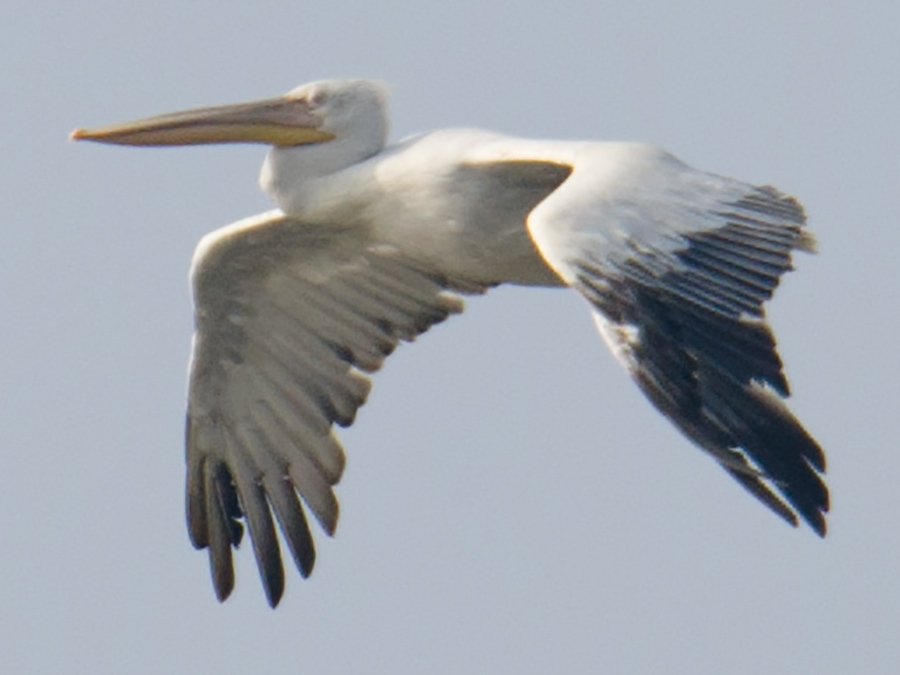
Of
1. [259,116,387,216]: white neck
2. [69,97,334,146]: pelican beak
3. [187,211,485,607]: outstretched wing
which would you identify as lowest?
[187,211,485,607]: outstretched wing

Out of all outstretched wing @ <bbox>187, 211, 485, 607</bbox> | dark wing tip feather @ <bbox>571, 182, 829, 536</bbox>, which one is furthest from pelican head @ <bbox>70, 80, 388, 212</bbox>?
dark wing tip feather @ <bbox>571, 182, 829, 536</bbox>

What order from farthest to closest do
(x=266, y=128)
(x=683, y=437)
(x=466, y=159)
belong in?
(x=266, y=128) < (x=466, y=159) < (x=683, y=437)

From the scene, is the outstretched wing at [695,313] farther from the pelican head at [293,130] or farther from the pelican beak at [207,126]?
the pelican beak at [207,126]

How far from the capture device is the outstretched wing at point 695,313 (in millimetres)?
12016

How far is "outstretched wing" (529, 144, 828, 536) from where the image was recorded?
12.0 meters

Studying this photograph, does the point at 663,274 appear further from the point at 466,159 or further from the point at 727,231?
the point at 466,159

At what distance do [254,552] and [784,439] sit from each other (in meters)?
3.98

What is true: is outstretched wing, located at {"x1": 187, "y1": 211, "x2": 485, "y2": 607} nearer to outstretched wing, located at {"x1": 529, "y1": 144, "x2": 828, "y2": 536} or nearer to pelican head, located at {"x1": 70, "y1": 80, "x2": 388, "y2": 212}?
pelican head, located at {"x1": 70, "y1": 80, "x2": 388, "y2": 212}

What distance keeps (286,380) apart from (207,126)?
4.91ft

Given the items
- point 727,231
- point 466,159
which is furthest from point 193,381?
point 727,231

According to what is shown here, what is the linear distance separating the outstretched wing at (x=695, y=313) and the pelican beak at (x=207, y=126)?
7.74ft

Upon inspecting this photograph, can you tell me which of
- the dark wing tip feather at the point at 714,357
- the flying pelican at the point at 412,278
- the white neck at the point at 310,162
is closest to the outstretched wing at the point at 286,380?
the flying pelican at the point at 412,278

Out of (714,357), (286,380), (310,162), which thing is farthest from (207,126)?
(714,357)

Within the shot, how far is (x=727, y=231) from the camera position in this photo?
1281cm
